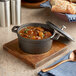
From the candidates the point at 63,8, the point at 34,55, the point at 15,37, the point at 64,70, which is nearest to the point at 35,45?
the point at 34,55

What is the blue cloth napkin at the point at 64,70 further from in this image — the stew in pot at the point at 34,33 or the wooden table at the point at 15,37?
the stew in pot at the point at 34,33

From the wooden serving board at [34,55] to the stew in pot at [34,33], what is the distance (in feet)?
0.32

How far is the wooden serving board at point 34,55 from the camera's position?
1.18m

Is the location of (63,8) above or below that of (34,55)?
above

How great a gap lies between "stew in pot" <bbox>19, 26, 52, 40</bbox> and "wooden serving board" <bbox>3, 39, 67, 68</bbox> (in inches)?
3.9

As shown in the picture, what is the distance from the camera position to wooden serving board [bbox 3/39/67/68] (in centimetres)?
118

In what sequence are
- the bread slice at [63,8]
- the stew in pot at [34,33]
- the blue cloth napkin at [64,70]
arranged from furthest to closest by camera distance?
the bread slice at [63,8] < the stew in pot at [34,33] < the blue cloth napkin at [64,70]

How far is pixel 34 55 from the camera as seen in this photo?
123 centimetres

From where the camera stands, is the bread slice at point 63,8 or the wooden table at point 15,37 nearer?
the wooden table at point 15,37

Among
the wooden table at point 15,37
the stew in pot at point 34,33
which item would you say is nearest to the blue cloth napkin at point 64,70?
the wooden table at point 15,37

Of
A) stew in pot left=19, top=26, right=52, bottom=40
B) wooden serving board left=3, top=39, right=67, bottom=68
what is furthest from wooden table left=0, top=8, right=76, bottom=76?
stew in pot left=19, top=26, right=52, bottom=40

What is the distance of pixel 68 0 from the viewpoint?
1817 millimetres

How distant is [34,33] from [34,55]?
0.13 m

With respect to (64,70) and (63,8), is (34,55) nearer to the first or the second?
(64,70)
